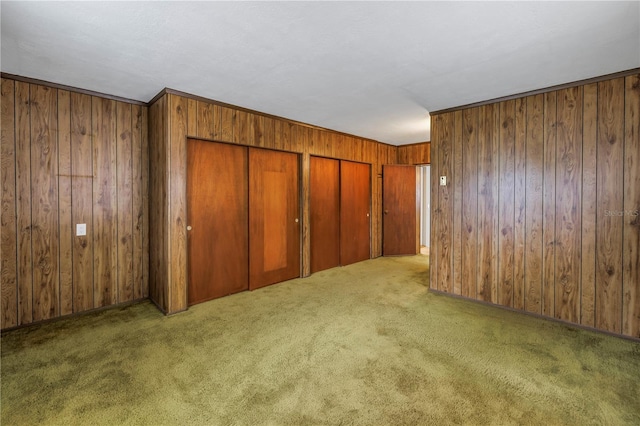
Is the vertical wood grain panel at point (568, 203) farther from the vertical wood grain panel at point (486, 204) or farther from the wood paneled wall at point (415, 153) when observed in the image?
the wood paneled wall at point (415, 153)

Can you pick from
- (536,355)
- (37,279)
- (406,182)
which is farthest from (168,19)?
(406,182)

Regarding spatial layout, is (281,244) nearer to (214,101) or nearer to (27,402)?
(214,101)

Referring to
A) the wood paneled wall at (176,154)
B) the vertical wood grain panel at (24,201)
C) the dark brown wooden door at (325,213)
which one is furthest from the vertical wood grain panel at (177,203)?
the dark brown wooden door at (325,213)

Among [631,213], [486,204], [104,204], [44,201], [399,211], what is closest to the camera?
[631,213]

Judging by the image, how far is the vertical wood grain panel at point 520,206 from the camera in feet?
10.5

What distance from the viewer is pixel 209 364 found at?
2.21 meters

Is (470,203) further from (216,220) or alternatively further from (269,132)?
(216,220)

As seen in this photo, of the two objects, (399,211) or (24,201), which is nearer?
(24,201)

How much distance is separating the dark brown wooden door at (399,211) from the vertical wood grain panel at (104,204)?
4.61m

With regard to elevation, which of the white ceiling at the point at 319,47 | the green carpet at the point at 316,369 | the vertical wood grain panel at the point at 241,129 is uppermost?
the white ceiling at the point at 319,47

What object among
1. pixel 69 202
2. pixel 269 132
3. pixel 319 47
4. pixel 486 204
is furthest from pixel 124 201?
pixel 486 204

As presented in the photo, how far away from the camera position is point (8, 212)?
8.91ft

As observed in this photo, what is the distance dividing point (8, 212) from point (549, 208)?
5.29 m

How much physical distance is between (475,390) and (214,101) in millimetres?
3632
